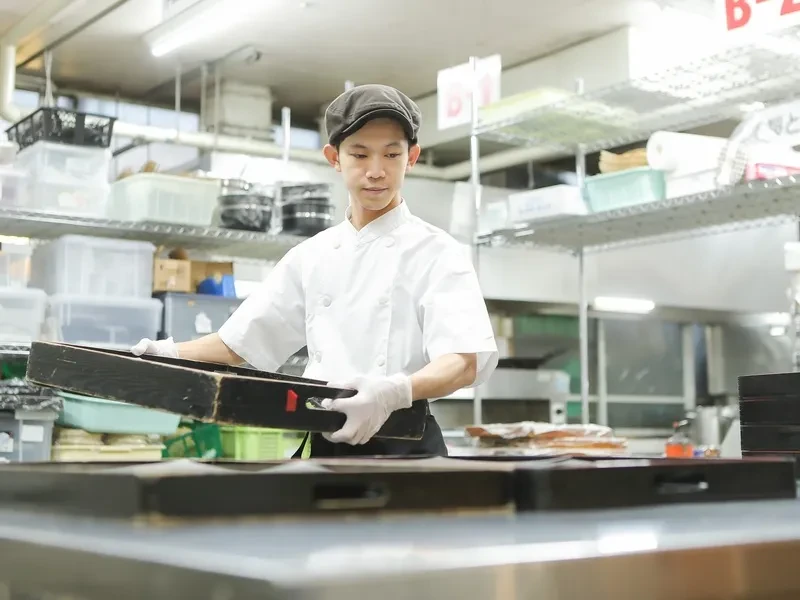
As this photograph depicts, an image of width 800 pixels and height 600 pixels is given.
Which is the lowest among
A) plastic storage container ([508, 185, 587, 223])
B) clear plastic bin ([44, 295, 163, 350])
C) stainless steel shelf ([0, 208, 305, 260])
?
clear plastic bin ([44, 295, 163, 350])

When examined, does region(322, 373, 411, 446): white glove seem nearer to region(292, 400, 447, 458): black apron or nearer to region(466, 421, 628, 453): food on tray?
region(292, 400, 447, 458): black apron

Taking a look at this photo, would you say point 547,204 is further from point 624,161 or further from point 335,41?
point 335,41

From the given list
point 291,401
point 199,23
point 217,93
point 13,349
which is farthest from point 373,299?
point 217,93

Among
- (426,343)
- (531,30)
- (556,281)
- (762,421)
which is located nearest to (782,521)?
(762,421)

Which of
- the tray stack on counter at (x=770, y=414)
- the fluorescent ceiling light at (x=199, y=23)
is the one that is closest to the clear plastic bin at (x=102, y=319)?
the fluorescent ceiling light at (x=199, y=23)

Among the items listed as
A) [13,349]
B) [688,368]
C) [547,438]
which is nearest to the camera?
[547,438]

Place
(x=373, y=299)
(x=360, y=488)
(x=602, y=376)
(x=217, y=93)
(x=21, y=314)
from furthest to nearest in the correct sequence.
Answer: (x=602, y=376) < (x=217, y=93) < (x=21, y=314) < (x=373, y=299) < (x=360, y=488)

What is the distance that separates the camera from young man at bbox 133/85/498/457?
146 centimetres

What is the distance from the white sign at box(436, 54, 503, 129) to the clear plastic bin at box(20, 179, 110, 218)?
132 centimetres

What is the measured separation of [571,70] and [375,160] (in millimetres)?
3507

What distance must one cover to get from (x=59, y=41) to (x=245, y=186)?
1459 mm

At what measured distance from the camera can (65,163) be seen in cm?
358

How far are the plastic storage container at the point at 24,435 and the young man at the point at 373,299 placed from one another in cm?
177

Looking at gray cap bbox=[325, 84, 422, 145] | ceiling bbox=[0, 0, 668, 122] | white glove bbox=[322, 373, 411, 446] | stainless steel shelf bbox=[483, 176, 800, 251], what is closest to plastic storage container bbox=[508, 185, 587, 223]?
stainless steel shelf bbox=[483, 176, 800, 251]
